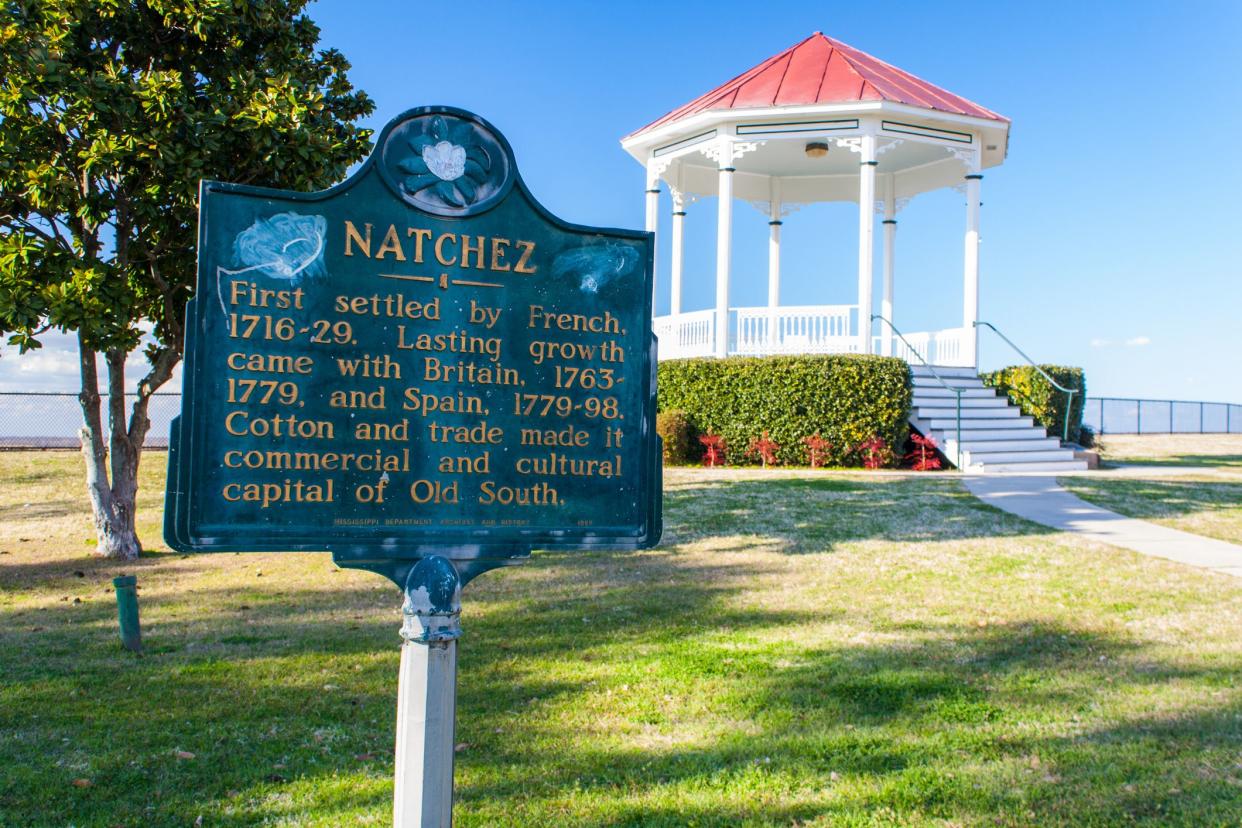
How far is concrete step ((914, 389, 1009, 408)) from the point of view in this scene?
62.7 ft

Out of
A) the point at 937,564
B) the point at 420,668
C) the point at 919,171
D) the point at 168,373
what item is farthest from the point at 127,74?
the point at 919,171

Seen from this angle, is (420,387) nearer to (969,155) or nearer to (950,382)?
(950,382)

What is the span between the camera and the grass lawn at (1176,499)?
11.8m

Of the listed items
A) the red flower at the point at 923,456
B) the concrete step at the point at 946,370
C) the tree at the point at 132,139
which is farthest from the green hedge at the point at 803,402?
the tree at the point at 132,139

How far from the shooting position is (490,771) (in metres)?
4.45

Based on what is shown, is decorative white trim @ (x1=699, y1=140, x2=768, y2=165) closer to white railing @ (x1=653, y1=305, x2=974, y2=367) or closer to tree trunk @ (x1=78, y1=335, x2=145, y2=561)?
white railing @ (x1=653, y1=305, x2=974, y2=367)

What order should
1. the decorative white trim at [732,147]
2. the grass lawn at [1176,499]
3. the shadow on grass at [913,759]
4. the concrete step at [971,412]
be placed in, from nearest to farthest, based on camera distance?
the shadow on grass at [913,759], the grass lawn at [1176,499], the concrete step at [971,412], the decorative white trim at [732,147]

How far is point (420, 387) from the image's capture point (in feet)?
10.9

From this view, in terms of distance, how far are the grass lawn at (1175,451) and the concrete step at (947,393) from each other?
3.04m

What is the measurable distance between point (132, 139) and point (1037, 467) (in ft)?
51.9

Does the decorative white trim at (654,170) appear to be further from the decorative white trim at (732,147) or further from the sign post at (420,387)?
the sign post at (420,387)

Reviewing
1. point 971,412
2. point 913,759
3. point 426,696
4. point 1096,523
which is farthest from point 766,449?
point 426,696

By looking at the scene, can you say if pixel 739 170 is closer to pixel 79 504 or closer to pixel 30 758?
pixel 79 504

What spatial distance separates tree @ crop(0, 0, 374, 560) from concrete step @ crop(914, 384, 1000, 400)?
13.1 meters
